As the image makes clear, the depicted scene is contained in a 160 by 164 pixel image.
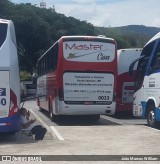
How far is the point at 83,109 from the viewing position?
16781 mm

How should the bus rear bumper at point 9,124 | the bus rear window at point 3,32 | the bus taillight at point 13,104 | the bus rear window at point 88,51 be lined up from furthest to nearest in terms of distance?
the bus rear window at point 88,51 < the bus rear window at point 3,32 < the bus taillight at point 13,104 < the bus rear bumper at point 9,124

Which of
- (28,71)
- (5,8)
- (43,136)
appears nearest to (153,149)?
(43,136)

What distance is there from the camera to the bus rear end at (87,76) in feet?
54.6

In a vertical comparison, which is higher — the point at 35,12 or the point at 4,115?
the point at 35,12

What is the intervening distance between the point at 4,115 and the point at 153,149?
3.87 meters

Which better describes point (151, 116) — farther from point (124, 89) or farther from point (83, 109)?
point (124, 89)

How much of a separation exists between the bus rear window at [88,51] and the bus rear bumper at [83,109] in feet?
5.58

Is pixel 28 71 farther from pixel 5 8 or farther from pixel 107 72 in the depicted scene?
pixel 107 72

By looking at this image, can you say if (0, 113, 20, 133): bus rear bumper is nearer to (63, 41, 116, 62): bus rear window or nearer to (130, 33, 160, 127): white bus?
(130, 33, 160, 127): white bus

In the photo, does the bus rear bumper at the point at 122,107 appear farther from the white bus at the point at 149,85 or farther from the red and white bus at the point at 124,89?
→ the white bus at the point at 149,85

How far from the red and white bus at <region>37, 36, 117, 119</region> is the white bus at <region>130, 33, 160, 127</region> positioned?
108cm

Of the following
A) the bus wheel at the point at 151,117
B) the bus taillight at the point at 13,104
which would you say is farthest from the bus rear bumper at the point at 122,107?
the bus taillight at the point at 13,104

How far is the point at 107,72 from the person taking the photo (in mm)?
17000

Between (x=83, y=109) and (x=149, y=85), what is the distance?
9.16ft
